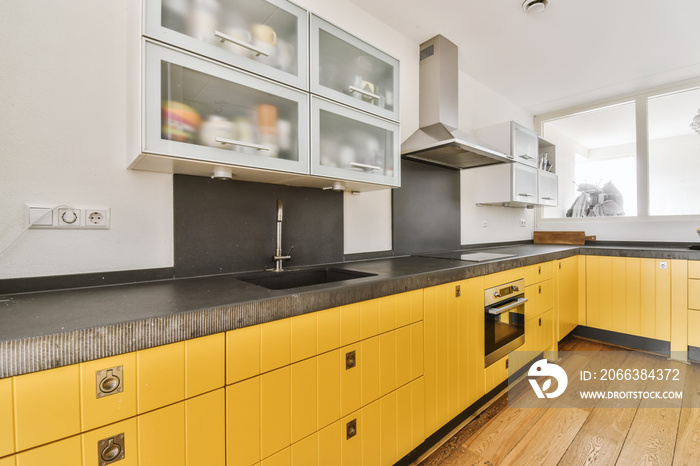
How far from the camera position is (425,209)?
251 cm

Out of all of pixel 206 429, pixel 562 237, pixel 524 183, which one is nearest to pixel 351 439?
pixel 206 429

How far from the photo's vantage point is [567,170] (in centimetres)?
400

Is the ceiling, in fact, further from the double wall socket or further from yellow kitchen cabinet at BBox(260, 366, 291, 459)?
yellow kitchen cabinet at BBox(260, 366, 291, 459)

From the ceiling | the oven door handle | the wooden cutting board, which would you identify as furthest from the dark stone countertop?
the wooden cutting board

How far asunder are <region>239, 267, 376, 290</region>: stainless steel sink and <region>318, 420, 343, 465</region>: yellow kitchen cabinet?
0.63 meters

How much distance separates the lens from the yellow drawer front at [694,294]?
2.50 m

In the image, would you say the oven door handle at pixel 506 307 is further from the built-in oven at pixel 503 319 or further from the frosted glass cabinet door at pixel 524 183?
the frosted glass cabinet door at pixel 524 183

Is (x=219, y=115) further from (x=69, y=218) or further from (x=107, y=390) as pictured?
(x=107, y=390)

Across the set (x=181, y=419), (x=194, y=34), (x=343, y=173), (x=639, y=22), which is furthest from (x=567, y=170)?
(x=181, y=419)

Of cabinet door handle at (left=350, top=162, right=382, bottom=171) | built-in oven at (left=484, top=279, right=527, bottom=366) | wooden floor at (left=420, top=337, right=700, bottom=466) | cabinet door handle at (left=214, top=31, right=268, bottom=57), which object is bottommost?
wooden floor at (left=420, top=337, right=700, bottom=466)

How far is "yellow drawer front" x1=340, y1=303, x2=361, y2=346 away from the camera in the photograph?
3.78 ft

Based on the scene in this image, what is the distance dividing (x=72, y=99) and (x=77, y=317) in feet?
2.79

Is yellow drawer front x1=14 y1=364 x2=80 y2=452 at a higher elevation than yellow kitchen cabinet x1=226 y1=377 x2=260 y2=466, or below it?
higher

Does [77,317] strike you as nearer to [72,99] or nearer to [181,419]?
[181,419]
